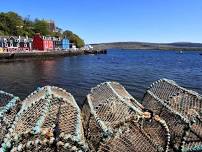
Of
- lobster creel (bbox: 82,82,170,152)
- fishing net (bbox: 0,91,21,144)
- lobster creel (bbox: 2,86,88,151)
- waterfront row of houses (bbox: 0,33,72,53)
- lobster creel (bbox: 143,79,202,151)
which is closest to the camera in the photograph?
lobster creel (bbox: 2,86,88,151)

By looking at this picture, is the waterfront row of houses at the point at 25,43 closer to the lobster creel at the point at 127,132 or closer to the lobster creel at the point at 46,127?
the lobster creel at the point at 46,127

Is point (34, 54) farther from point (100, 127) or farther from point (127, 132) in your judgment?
point (127, 132)

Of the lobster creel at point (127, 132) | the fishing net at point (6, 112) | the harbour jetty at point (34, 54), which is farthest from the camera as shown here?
the harbour jetty at point (34, 54)

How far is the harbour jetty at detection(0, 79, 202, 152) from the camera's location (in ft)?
19.7

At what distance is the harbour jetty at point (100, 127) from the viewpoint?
600cm

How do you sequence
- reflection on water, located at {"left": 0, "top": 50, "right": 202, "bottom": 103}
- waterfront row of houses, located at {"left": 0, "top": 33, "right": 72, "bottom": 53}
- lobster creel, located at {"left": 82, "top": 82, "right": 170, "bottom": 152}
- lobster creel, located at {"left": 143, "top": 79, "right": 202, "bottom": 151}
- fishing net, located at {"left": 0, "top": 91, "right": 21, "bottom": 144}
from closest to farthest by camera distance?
lobster creel, located at {"left": 82, "top": 82, "right": 170, "bottom": 152} < fishing net, located at {"left": 0, "top": 91, "right": 21, "bottom": 144} < lobster creel, located at {"left": 143, "top": 79, "right": 202, "bottom": 151} < reflection on water, located at {"left": 0, "top": 50, "right": 202, "bottom": 103} < waterfront row of houses, located at {"left": 0, "top": 33, "right": 72, "bottom": 53}

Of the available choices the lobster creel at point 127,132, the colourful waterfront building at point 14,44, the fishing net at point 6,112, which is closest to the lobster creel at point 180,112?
the lobster creel at point 127,132

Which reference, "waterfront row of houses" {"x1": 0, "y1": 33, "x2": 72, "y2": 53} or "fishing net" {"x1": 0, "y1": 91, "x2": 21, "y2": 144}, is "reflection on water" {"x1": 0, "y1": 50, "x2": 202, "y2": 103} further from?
"waterfront row of houses" {"x1": 0, "y1": 33, "x2": 72, "y2": 53}

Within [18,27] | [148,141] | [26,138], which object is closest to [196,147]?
[148,141]

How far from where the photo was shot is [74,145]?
6.04 meters

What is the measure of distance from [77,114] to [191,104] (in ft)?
11.8

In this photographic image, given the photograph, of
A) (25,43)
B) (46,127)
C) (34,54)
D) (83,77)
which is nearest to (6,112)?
(46,127)

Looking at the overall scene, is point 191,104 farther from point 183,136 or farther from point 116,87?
point 116,87

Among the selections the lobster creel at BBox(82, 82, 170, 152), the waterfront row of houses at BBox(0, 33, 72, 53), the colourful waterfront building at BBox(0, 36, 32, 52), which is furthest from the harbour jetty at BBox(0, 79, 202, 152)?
the colourful waterfront building at BBox(0, 36, 32, 52)
